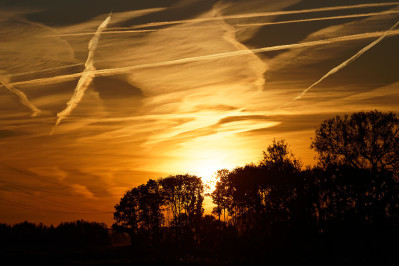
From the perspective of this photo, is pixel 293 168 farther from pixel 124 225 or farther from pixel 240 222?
pixel 124 225

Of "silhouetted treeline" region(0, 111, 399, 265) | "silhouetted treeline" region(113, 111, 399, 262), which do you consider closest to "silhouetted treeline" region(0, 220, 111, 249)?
"silhouetted treeline" region(0, 111, 399, 265)

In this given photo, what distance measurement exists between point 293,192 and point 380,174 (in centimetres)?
1998

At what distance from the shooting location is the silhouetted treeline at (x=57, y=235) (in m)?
156

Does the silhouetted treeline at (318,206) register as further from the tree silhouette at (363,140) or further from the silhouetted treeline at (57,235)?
the silhouetted treeline at (57,235)

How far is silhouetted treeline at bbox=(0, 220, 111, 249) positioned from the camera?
512 ft

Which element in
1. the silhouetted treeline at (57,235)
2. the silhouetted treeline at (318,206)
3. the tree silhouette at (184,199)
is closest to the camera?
the silhouetted treeline at (318,206)

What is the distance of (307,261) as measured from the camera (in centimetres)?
A: 5234

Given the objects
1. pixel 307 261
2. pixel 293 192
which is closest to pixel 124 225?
pixel 293 192

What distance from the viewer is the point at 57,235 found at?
580 feet

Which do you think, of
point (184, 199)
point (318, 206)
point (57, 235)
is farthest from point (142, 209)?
point (57, 235)

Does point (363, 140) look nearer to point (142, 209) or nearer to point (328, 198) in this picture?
point (328, 198)

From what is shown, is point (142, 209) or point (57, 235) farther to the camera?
point (57, 235)

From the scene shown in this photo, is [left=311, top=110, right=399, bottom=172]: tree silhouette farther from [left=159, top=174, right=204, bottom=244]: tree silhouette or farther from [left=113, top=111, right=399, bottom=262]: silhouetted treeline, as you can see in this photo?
[left=159, top=174, right=204, bottom=244]: tree silhouette

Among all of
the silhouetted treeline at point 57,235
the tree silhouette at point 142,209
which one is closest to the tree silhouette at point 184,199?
the tree silhouette at point 142,209
